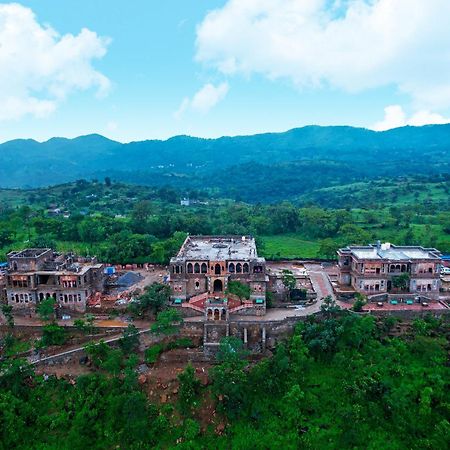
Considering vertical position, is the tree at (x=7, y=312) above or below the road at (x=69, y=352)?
above

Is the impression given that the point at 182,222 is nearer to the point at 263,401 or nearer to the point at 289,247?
the point at 289,247

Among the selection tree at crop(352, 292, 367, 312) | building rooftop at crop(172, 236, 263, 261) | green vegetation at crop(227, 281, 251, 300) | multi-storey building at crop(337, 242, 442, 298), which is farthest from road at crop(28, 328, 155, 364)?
multi-storey building at crop(337, 242, 442, 298)

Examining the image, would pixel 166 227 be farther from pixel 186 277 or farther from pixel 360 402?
pixel 360 402

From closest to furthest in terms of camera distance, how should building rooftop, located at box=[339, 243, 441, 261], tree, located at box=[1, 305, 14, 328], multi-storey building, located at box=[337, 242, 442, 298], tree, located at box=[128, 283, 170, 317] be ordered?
1. tree, located at box=[1, 305, 14, 328]
2. tree, located at box=[128, 283, 170, 317]
3. multi-storey building, located at box=[337, 242, 442, 298]
4. building rooftop, located at box=[339, 243, 441, 261]

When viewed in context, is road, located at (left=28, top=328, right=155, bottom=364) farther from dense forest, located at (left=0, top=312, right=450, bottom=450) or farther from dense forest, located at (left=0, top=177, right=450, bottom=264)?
dense forest, located at (left=0, top=177, right=450, bottom=264)

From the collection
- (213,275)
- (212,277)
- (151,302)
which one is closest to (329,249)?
(213,275)

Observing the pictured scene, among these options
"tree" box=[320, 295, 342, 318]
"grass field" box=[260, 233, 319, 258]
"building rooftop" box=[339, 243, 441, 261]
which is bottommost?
"grass field" box=[260, 233, 319, 258]

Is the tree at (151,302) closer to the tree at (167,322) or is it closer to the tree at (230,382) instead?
the tree at (167,322)

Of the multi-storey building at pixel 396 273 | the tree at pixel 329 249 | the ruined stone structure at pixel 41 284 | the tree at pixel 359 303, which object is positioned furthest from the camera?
the tree at pixel 329 249

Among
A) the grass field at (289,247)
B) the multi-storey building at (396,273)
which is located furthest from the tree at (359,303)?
the grass field at (289,247)
